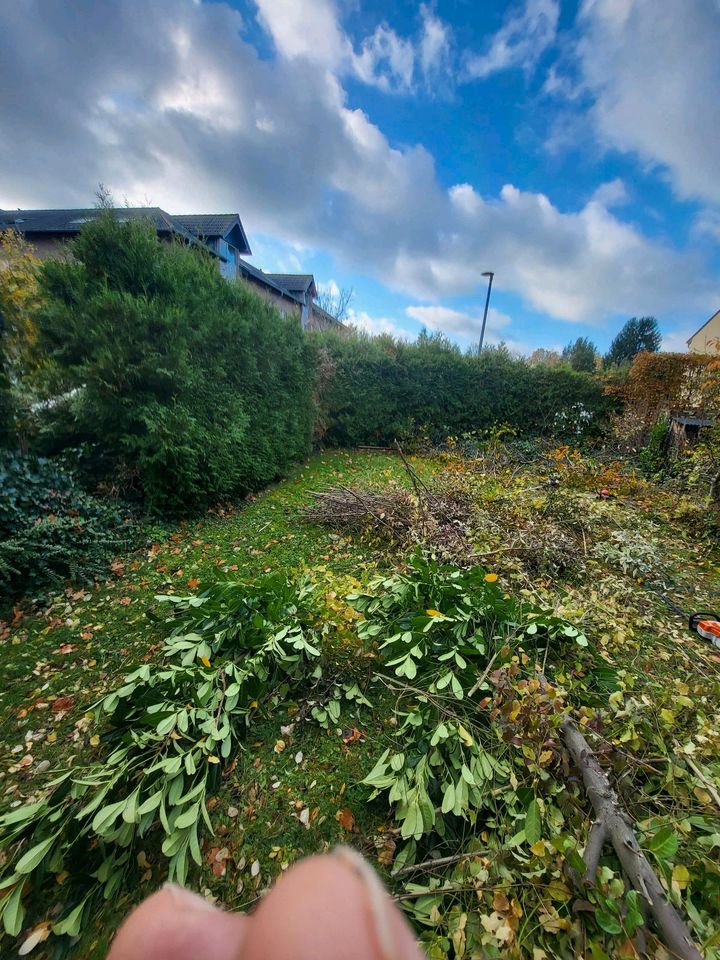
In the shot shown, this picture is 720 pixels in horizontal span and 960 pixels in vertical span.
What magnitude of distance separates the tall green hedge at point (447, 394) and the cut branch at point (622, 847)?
→ 400 inches

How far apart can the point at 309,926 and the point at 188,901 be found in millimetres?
305

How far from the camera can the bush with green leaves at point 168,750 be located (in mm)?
1638

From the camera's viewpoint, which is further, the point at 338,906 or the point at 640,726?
the point at 640,726

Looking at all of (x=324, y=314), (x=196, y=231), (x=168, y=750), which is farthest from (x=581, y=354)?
(x=168, y=750)

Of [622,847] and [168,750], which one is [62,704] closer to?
[168,750]

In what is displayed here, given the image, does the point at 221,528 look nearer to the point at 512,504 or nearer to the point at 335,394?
the point at 512,504

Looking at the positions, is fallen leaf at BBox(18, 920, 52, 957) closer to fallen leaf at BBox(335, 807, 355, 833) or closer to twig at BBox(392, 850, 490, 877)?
fallen leaf at BBox(335, 807, 355, 833)

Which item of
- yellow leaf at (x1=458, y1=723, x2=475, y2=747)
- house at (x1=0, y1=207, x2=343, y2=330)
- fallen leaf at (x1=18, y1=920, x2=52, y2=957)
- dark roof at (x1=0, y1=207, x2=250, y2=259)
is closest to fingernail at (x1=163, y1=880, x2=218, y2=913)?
yellow leaf at (x1=458, y1=723, x2=475, y2=747)

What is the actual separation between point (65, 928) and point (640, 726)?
2745 mm

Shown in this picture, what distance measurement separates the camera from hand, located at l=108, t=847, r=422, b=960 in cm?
33

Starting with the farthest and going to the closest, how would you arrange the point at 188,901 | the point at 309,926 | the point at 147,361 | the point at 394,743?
the point at 147,361 → the point at 394,743 → the point at 188,901 → the point at 309,926

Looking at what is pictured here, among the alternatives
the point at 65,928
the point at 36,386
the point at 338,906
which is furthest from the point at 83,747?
the point at 36,386

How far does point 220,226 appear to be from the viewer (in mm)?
21297

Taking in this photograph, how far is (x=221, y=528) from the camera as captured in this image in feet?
17.6
